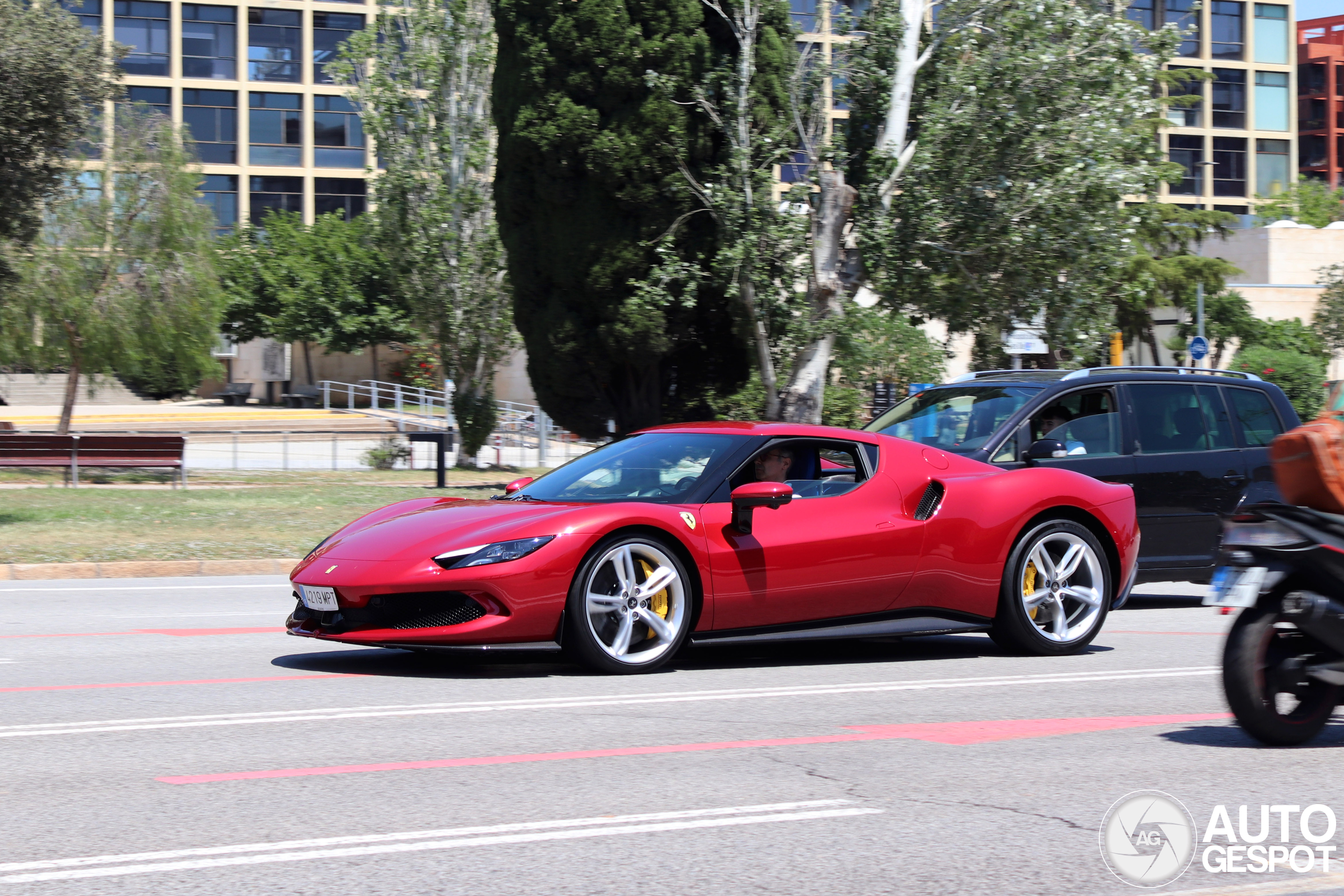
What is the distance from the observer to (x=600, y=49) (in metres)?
23.0

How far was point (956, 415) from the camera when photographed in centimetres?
1183

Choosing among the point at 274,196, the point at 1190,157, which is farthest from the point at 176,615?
the point at 1190,157

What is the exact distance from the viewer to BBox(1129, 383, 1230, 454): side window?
1164 cm

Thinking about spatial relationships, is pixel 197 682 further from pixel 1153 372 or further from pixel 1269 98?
pixel 1269 98

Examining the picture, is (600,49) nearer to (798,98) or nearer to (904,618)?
(798,98)

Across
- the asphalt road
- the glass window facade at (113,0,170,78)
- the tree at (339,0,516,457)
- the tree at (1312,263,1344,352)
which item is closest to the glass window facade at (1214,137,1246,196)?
the tree at (1312,263,1344,352)

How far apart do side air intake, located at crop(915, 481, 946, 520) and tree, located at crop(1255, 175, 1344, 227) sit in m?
74.0

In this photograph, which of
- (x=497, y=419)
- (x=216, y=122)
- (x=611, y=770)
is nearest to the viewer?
(x=611, y=770)

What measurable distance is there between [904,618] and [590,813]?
3.88 metres

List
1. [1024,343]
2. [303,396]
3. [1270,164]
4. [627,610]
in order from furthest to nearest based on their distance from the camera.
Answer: [1270,164], [303,396], [1024,343], [627,610]

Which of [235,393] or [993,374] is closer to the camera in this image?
[993,374]

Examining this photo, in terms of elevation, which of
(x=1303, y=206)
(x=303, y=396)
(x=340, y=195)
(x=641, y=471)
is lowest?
(x=641, y=471)

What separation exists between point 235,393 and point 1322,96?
8316 centimetres

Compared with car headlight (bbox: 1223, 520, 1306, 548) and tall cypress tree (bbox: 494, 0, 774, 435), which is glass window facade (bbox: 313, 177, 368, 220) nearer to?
tall cypress tree (bbox: 494, 0, 774, 435)
